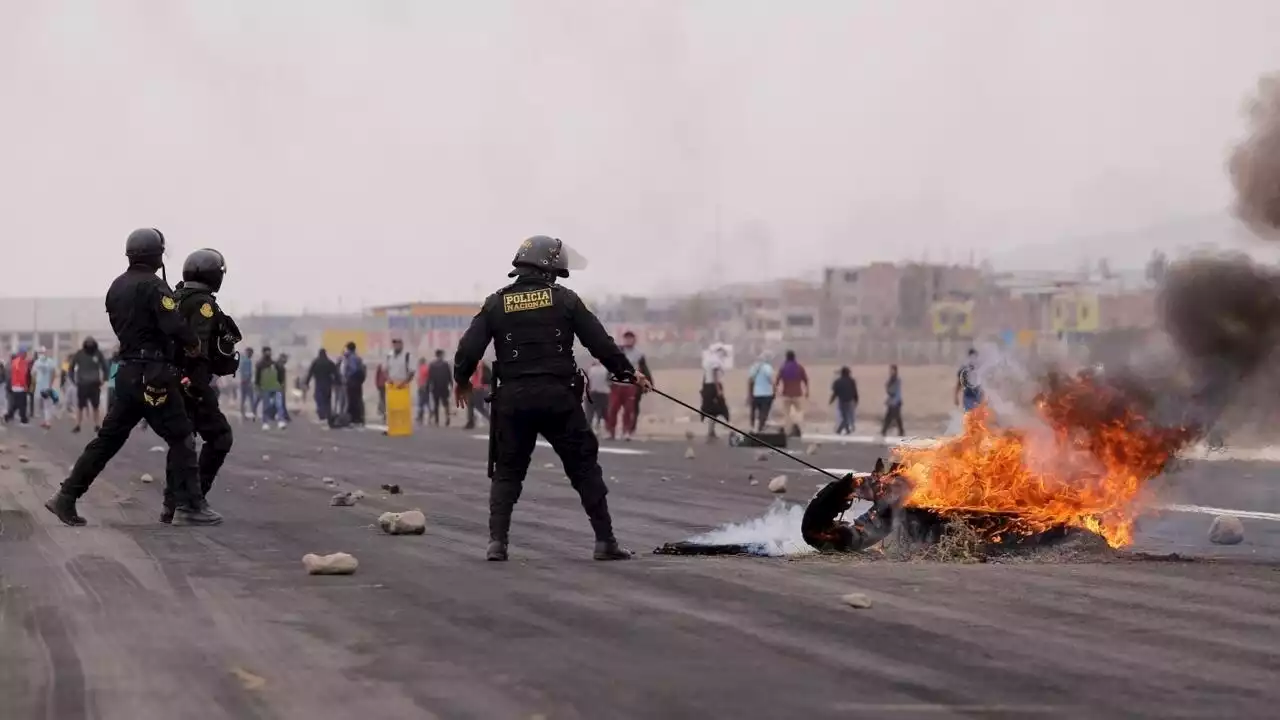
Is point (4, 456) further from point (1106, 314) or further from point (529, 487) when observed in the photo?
point (1106, 314)

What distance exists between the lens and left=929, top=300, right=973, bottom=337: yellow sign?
306 feet

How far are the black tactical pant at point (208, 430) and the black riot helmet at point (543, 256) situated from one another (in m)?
3.59

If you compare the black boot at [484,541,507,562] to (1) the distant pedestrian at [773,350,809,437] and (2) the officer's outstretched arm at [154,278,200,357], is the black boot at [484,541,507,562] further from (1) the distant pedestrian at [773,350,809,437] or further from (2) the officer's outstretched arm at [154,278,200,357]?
(1) the distant pedestrian at [773,350,809,437]

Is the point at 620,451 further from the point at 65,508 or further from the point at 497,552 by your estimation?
the point at 497,552

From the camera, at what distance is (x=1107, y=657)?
7.02 meters

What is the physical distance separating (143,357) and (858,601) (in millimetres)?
6350

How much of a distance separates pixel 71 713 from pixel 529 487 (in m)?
12.0

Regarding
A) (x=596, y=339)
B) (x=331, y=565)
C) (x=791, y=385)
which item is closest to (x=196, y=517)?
(x=331, y=565)

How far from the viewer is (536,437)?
10586mm

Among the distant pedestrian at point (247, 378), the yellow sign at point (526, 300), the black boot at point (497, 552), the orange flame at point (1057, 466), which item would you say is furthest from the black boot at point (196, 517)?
the distant pedestrian at point (247, 378)

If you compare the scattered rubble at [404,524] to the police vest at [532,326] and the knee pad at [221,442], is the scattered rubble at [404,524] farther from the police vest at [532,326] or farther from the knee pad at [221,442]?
the police vest at [532,326]

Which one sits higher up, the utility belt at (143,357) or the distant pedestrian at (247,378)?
the utility belt at (143,357)

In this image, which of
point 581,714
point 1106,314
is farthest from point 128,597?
point 1106,314

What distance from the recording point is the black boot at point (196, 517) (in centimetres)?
A: 1312
